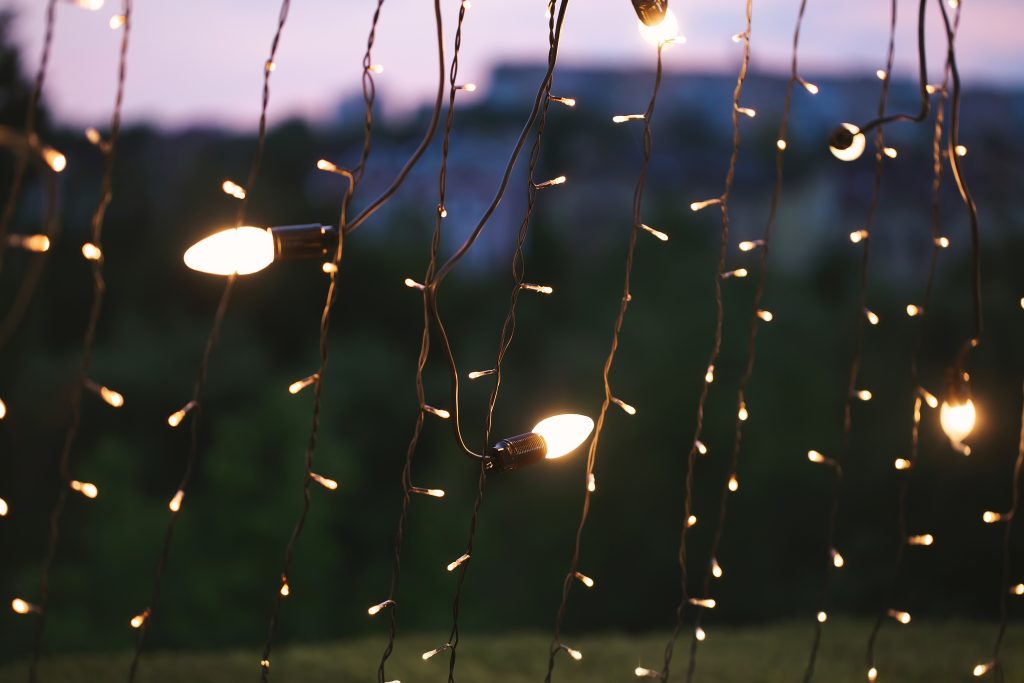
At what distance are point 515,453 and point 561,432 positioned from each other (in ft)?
0.41

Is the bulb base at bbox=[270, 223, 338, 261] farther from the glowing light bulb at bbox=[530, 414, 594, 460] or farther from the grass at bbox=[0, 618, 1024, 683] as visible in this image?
the grass at bbox=[0, 618, 1024, 683]

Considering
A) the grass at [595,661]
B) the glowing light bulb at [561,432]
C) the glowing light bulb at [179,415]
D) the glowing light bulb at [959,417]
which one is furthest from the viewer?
the grass at [595,661]

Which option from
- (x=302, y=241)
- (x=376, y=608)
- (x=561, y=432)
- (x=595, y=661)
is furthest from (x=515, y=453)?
(x=595, y=661)

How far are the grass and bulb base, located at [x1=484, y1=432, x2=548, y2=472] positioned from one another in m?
1.59

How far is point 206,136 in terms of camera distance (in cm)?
1312

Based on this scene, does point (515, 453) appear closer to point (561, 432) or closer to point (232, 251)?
point (561, 432)

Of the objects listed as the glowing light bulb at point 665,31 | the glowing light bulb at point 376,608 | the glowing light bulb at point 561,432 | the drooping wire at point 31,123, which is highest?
the glowing light bulb at point 665,31

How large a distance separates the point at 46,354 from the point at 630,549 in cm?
715

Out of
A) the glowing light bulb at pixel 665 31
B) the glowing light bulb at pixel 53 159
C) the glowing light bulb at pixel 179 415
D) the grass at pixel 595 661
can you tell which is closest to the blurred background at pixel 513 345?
the grass at pixel 595 661

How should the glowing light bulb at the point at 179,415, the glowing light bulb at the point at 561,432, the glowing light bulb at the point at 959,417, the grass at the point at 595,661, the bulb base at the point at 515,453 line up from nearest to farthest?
1. the glowing light bulb at the point at 179,415
2. the bulb base at the point at 515,453
3. the glowing light bulb at the point at 561,432
4. the glowing light bulb at the point at 959,417
5. the grass at the point at 595,661

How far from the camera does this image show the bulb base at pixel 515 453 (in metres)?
1.42

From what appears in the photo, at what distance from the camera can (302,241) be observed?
1312mm

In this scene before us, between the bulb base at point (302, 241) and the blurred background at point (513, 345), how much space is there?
6.91 m

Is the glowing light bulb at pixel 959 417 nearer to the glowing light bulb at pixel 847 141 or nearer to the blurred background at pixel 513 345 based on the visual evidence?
the glowing light bulb at pixel 847 141
